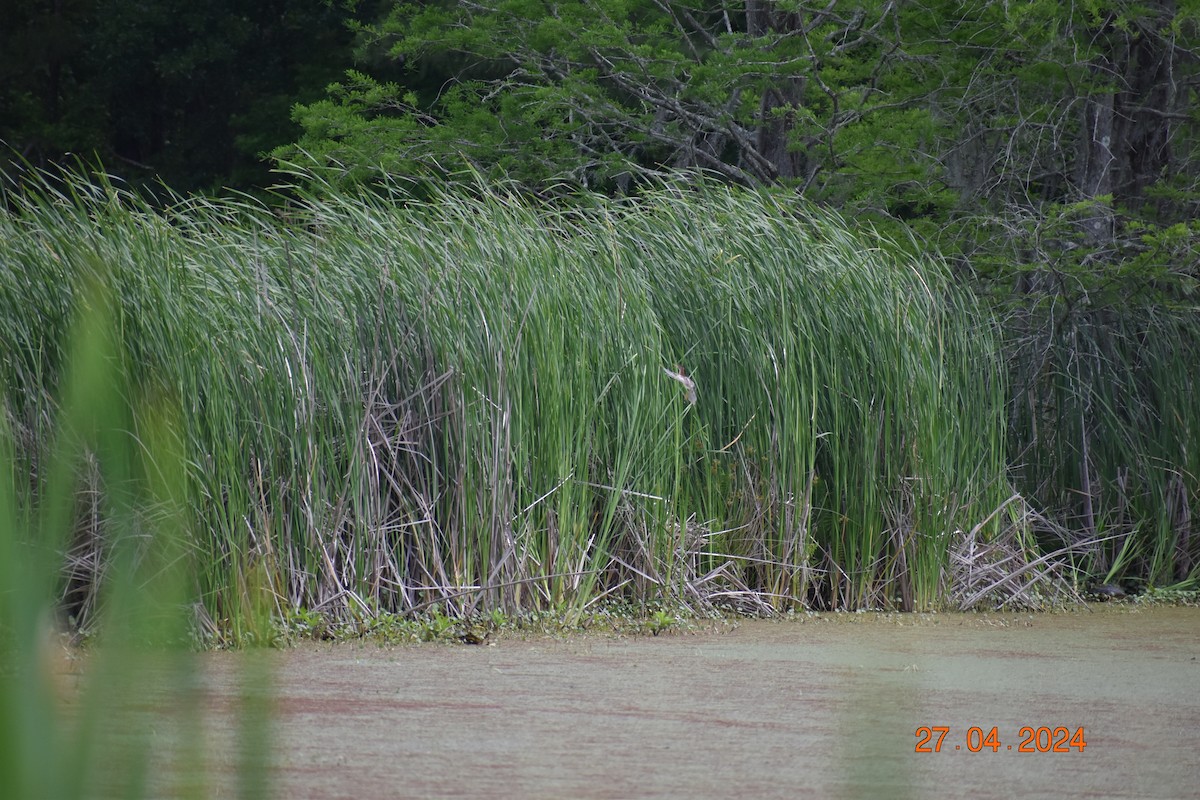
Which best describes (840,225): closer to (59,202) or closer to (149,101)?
(59,202)

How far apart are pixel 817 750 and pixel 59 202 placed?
3.16 m

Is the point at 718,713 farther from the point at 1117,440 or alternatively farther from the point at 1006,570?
the point at 1117,440

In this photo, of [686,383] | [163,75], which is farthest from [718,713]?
[163,75]

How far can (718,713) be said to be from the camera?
3.54 m

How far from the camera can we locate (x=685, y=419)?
5520mm

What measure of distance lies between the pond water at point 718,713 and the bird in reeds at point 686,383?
89 cm

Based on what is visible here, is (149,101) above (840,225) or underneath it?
above

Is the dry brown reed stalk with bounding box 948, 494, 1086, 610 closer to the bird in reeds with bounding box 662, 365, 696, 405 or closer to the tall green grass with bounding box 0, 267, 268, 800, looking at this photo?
the bird in reeds with bounding box 662, 365, 696, 405

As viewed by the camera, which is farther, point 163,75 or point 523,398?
point 163,75

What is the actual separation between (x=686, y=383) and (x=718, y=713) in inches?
77.1

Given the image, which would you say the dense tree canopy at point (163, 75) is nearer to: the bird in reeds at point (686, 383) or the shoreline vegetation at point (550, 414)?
the shoreline vegetation at point (550, 414)

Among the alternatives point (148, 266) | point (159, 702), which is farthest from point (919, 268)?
point (159, 702)

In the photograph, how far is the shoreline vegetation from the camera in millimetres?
4492

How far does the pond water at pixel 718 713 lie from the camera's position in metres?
2.87
